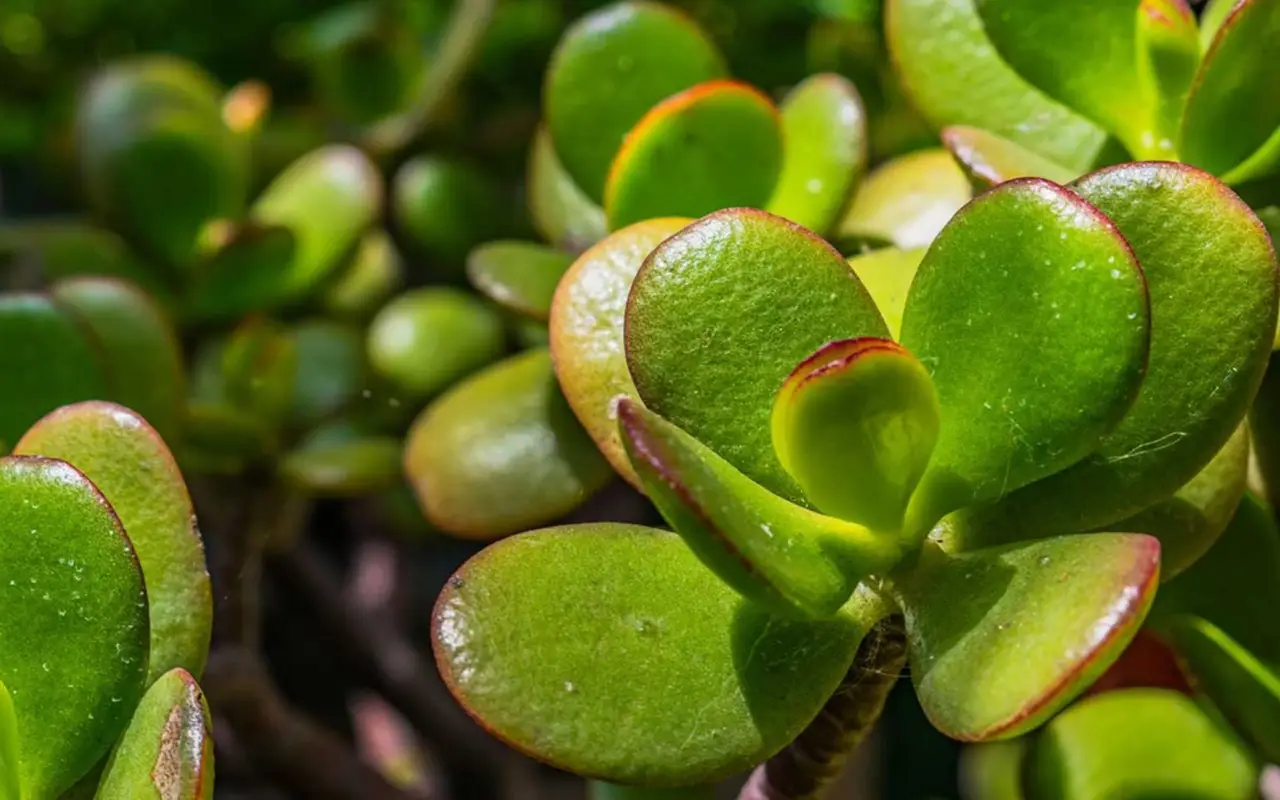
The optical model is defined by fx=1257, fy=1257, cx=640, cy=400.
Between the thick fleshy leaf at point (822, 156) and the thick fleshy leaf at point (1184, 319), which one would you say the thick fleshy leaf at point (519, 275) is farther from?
the thick fleshy leaf at point (1184, 319)

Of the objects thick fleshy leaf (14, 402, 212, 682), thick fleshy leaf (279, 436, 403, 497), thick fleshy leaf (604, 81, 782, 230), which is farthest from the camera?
thick fleshy leaf (279, 436, 403, 497)

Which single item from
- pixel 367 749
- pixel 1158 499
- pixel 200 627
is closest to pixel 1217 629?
pixel 1158 499

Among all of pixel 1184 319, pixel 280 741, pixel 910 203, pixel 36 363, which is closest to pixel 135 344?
pixel 36 363

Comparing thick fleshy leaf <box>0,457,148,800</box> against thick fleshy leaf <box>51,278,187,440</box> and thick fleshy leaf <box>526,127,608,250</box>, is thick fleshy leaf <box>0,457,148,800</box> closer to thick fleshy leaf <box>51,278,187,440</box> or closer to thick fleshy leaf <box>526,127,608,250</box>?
thick fleshy leaf <box>51,278,187,440</box>

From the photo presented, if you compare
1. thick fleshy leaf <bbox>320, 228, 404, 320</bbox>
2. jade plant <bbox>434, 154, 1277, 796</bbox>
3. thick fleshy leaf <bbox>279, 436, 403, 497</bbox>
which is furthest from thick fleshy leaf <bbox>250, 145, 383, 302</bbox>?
jade plant <bbox>434, 154, 1277, 796</bbox>

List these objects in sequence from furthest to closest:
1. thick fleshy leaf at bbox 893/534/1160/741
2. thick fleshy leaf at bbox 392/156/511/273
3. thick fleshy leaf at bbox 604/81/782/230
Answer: thick fleshy leaf at bbox 392/156/511/273 < thick fleshy leaf at bbox 604/81/782/230 < thick fleshy leaf at bbox 893/534/1160/741

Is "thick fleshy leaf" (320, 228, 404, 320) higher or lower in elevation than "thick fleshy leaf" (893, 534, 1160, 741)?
lower
